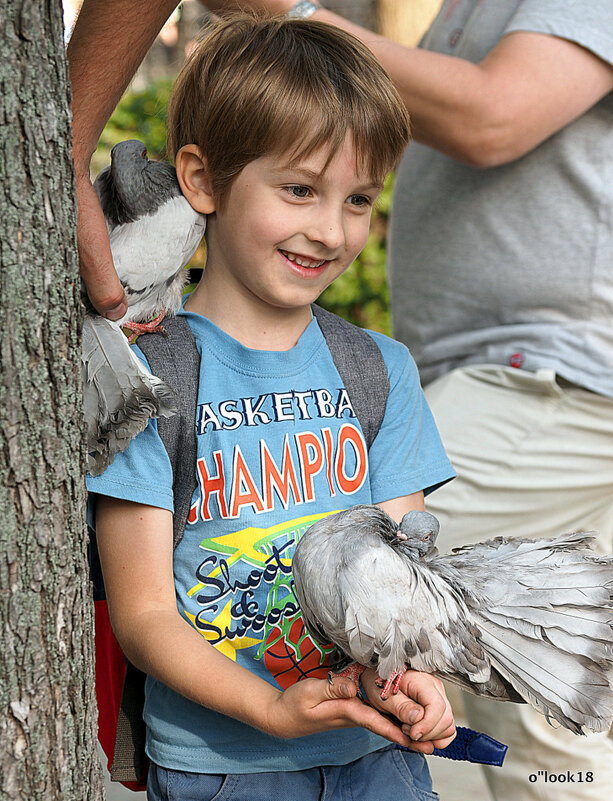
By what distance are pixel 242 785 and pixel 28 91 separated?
4.17 ft

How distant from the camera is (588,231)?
2.58 m

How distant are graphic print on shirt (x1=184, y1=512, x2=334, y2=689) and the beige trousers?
0.87 meters

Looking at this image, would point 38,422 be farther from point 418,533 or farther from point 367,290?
point 367,290

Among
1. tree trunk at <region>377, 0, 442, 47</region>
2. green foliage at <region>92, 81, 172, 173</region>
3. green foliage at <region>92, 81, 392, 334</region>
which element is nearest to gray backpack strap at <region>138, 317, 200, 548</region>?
green foliage at <region>92, 81, 392, 334</region>

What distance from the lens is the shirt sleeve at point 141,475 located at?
5.34ft

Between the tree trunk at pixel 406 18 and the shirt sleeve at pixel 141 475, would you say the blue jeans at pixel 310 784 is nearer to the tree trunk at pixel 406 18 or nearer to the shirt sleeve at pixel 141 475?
the shirt sleeve at pixel 141 475

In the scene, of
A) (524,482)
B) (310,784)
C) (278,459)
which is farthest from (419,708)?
(524,482)

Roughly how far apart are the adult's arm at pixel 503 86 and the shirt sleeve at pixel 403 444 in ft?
2.65

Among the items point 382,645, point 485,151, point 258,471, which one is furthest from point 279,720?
point 485,151

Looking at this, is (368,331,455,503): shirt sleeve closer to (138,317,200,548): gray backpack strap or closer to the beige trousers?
(138,317,200,548): gray backpack strap

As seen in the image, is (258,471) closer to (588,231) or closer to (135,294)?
(135,294)

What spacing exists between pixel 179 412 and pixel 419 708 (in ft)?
2.28

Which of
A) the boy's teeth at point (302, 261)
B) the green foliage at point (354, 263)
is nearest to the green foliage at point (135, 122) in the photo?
the green foliage at point (354, 263)

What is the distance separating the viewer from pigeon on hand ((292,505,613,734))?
4.72 feet
